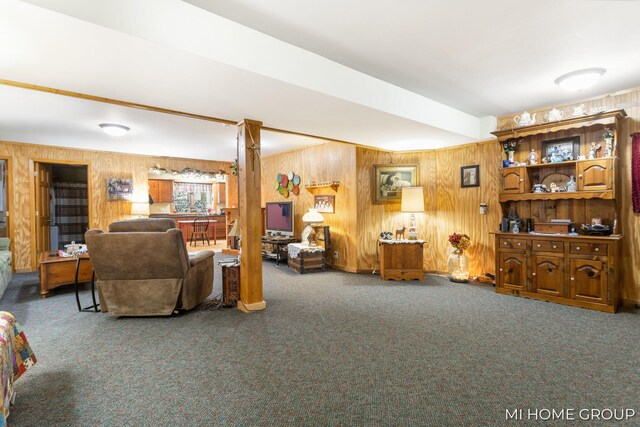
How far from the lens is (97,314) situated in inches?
143

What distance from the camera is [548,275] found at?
3.99m

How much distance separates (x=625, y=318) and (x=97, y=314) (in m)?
5.79

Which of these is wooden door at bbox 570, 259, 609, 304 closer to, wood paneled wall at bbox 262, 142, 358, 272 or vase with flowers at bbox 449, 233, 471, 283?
vase with flowers at bbox 449, 233, 471, 283

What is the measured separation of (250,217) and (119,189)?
5.12m

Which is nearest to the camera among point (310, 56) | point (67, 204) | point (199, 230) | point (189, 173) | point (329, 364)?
point (329, 364)

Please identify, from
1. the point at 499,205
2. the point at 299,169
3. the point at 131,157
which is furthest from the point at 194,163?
the point at 499,205

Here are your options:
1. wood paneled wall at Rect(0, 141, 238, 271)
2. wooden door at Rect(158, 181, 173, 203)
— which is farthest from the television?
wooden door at Rect(158, 181, 173, 203)

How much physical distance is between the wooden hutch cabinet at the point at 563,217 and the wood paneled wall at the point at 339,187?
2.39 meters

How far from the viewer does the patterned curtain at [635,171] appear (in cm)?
373

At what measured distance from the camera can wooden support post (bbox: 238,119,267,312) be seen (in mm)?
3670

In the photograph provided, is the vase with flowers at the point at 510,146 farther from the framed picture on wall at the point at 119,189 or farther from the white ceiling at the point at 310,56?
the framed picture on wall at the point at 119,189

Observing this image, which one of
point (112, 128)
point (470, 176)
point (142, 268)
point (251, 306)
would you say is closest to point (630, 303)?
point (470, 176)

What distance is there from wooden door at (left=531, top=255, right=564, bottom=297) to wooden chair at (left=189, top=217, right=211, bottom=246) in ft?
26.2

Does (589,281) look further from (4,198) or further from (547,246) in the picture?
(4,198)
